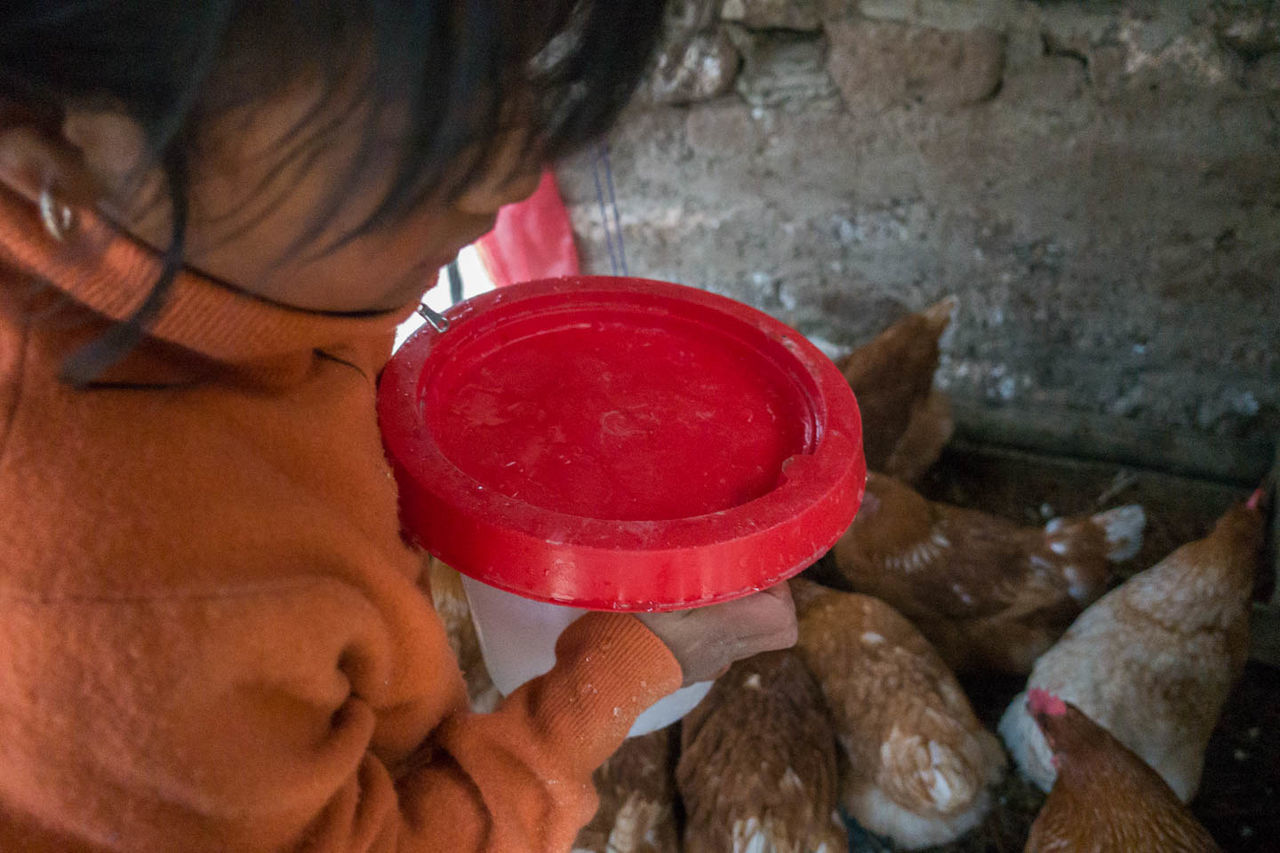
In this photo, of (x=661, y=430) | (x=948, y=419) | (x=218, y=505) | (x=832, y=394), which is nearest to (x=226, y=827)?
(x=218, y=505)

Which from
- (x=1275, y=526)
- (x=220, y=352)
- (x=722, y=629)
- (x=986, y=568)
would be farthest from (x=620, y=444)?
(x=1275, y=526)

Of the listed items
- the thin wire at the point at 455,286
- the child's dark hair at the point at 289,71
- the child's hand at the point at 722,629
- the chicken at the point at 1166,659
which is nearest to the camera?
the child's dark hair at the point at 289,71

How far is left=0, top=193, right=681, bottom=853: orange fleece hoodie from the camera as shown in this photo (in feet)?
1.60

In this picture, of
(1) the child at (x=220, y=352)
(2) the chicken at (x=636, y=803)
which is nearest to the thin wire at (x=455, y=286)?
(2) the chicken at (x=636, y=803)

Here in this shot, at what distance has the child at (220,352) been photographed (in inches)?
16.6

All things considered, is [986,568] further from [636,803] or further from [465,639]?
[465,639]

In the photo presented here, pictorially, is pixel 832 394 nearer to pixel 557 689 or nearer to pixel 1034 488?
pixel 557 689

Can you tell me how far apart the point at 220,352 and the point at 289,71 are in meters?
0.20

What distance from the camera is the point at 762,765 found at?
120 centimetres

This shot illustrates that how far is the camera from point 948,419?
6.17 ft

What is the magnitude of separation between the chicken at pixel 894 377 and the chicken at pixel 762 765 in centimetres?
59

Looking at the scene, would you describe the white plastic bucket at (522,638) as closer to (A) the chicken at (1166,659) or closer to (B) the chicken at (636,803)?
(B) the chicken at (636,803)

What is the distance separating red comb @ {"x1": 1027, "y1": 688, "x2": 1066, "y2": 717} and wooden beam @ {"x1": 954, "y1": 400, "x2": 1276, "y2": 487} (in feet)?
2.63

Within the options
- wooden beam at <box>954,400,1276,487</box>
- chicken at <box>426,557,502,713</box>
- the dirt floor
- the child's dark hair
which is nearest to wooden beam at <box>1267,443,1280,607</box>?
the dirt floor
